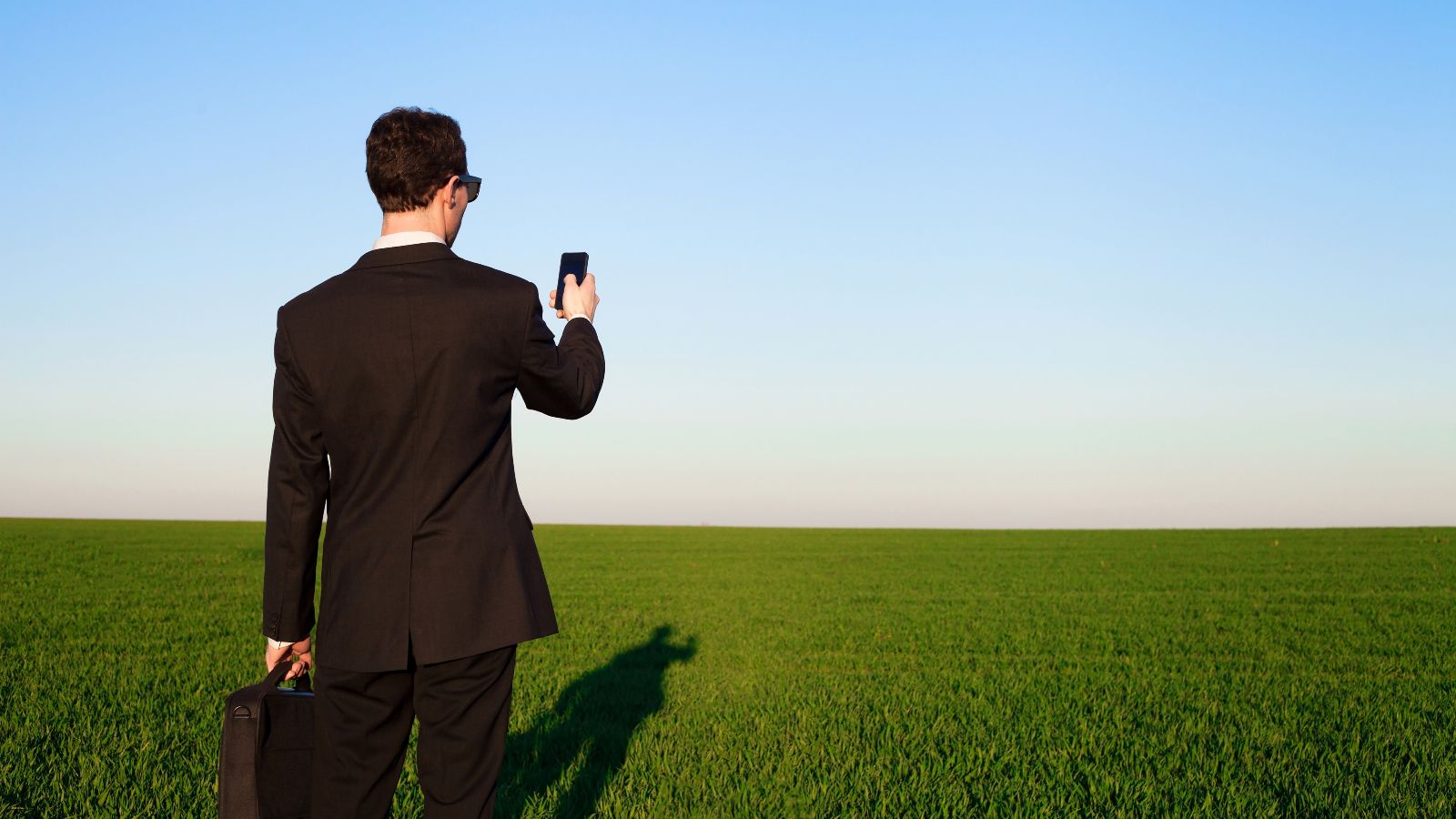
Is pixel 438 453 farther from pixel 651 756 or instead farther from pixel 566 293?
pixel 651 756

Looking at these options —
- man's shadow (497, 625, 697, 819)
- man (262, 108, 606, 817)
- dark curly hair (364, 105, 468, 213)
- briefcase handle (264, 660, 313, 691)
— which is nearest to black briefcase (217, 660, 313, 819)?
briefcase handle (264, 660, 313, 691)

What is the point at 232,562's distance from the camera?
26609 mm

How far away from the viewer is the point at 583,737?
773 cm

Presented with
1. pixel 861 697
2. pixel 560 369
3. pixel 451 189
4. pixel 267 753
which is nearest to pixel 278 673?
pixel 267 753

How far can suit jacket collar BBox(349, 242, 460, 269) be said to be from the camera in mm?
3279

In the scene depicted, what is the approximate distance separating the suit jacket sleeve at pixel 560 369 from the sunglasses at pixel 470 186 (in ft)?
1.26

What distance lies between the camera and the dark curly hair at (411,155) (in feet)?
10.6

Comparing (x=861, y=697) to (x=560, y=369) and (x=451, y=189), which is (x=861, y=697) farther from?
(x=451, y=189)

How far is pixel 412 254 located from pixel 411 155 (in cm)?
28

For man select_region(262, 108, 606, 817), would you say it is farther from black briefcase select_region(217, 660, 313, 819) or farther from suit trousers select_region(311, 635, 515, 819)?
black briefcase select_region(217, 660, 313, 819)

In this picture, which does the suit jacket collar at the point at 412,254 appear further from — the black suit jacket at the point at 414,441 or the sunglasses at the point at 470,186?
the sunglasses at the point at 470,186

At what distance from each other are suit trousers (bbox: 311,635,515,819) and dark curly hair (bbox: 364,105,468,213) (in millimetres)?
1341

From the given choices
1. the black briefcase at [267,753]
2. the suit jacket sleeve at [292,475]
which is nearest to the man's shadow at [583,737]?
the black briefcase at [267,753]

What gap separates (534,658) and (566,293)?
8748mm
